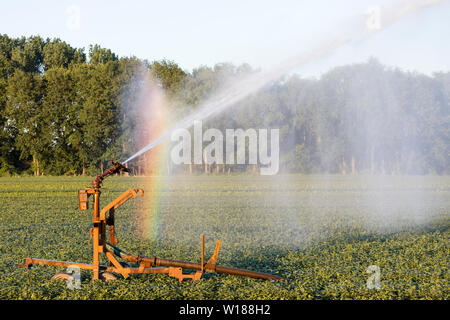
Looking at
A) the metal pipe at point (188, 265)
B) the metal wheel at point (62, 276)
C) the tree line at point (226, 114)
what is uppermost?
the tree line at point (226, 114)

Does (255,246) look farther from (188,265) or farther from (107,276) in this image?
(107,276)

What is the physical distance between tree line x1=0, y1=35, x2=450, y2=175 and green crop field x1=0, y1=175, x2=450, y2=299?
42.7 ft

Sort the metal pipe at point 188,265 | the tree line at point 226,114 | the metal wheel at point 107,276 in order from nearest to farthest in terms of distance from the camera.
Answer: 1. the metal pipe at point 188,265
2. the metal wheel at point 107,276
3. the tree line at point 226,114

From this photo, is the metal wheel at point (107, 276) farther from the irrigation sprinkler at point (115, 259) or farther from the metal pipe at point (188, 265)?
the metal pipe at point (188, 265)

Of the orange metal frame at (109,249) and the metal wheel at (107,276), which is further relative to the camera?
the metal wheel at (107,276)

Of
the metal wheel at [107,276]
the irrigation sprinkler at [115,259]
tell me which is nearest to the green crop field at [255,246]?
the metal wheel at [107,276]

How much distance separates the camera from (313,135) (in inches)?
2133

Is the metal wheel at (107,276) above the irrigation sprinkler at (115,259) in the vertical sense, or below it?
below

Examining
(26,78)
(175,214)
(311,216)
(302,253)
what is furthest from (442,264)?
(26,78)

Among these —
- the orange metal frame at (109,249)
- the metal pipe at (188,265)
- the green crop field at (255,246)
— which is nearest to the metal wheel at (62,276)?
the green crop field at (255,246)

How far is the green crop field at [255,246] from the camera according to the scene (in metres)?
7.47

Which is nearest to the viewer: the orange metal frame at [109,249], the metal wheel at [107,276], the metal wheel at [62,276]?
the orange metal frame at [109,249]

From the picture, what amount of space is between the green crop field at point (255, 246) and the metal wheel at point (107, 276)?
0.10m

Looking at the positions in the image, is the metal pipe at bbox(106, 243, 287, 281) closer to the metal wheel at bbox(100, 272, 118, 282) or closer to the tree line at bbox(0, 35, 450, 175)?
the metal wheel at bbox(100, 272, 118, 282)
